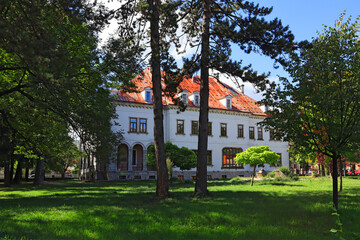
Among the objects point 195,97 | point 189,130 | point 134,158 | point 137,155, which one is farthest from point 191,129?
point 134,158

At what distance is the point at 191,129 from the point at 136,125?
7.55 metres

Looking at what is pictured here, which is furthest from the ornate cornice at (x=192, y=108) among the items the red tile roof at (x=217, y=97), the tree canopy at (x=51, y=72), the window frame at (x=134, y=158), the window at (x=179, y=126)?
the tree canopy at (x=51, y=72)

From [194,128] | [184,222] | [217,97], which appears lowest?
[184,222]

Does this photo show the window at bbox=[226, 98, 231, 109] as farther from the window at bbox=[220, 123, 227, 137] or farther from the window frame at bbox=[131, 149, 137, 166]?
the window frame at bbox=[131, 149, 137, 166]

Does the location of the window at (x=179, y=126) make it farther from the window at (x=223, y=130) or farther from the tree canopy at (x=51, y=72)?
the tree canopy at (x=51, y=72)

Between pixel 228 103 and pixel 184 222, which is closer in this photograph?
pixel 184 222

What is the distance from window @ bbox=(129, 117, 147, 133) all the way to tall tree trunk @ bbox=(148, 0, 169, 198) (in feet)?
84.9

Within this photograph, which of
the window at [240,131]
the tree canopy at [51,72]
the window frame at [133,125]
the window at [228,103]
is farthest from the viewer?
the window at [240,131]

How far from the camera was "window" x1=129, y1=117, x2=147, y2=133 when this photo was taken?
39.2m

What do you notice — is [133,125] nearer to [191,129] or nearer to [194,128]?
[191,129]

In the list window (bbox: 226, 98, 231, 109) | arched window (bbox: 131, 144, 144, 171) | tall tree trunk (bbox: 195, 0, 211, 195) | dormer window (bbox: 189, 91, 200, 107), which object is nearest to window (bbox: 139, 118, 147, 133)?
arched window (bbox: 131, 144, 144, 171)

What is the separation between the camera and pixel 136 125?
3950 centimetres

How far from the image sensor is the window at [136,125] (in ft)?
129

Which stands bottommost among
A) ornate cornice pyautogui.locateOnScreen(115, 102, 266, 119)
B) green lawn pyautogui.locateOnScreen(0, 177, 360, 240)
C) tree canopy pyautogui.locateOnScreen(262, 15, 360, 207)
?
green lawn pyautogui.locateOnScreen(0, 177, 360, 240)
